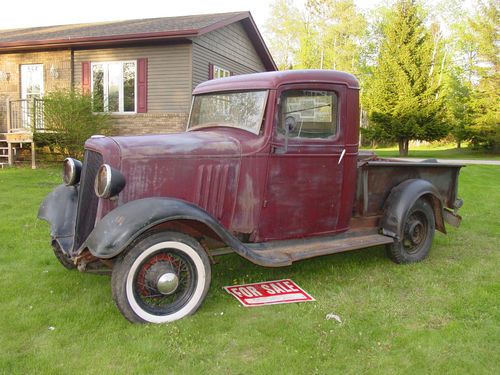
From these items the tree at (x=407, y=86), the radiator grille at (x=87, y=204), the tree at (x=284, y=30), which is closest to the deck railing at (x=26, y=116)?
the radiator grille at (x=87, y=204)

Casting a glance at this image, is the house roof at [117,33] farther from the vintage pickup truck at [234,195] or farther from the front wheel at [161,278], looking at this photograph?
the front wheel at [161,278]

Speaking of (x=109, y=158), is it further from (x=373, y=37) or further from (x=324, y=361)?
(x=373, y=37)

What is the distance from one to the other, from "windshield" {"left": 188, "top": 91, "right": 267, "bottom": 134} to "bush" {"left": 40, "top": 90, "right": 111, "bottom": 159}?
27.9ft

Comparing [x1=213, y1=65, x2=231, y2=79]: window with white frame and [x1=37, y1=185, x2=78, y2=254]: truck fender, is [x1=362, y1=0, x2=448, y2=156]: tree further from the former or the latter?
[x1=37, y1=185, x2=78, y2=254]: truck fender

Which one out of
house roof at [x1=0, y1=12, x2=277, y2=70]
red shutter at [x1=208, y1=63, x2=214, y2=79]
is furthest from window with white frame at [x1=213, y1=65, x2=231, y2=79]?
house roof at [x1=0, y1=12, x2=277, y2=70]

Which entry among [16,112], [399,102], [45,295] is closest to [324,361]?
[45,295]

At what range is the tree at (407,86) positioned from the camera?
2316cm

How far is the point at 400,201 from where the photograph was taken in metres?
4.71

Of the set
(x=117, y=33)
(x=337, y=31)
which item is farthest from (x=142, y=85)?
(x=337, y=31)

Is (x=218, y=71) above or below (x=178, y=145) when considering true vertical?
above

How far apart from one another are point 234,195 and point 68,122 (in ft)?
31.5

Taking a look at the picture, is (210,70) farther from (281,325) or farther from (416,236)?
(281,325)

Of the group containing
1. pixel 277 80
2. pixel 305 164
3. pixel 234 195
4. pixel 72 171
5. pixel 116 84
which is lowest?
pixel 234 195

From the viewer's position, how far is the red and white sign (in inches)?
150
